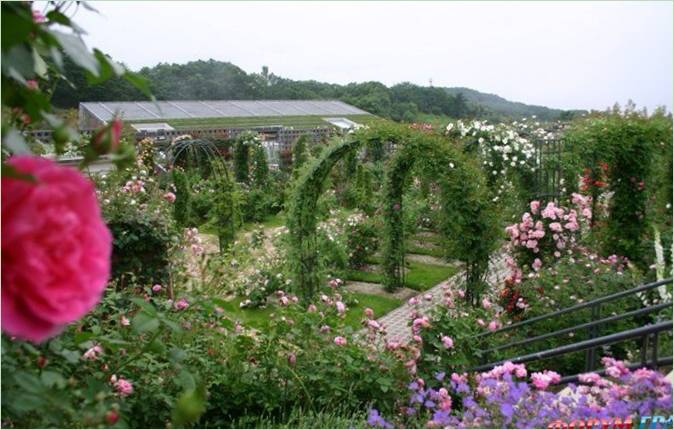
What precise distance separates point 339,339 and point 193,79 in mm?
17113

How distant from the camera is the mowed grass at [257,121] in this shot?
2235 cm

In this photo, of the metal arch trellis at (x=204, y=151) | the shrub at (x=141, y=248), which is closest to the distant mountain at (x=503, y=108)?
the metal arch trellis at (x=204, y=151)

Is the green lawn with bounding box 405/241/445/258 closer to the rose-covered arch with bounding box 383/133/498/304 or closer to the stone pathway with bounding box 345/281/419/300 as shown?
the stone pathway with bounding box 345/281/419/300

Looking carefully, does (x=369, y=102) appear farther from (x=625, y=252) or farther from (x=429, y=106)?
(x=625, y=252)

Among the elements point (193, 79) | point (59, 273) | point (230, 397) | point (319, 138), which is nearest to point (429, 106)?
point (319, 138)

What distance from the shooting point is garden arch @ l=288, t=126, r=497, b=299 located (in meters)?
5.43

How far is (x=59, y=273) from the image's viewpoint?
1.27 feet

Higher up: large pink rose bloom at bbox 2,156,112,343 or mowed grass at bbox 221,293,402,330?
large pink rose bloom at bbox 2,156,112,343

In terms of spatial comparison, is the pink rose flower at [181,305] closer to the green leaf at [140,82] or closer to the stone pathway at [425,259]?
the green leaf at [140,82]

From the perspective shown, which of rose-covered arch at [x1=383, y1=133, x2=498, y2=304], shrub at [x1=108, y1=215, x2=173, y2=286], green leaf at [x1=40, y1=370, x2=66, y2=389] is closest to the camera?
green leaf at [x1=40, y1=370, x2=66, y2=389]

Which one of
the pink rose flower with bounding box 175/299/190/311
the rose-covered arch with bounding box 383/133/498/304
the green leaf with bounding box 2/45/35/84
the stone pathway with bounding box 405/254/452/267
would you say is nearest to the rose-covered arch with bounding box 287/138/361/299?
the rose-covered arch with bounding box 383/133/498/304

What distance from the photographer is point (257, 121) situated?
24.1 meters

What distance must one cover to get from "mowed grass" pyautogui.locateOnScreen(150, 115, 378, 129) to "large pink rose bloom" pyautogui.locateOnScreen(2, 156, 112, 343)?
21072mm

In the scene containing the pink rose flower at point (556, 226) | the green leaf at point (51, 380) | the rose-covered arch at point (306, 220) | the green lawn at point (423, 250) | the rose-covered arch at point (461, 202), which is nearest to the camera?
the green leaf at point (51, 380)
